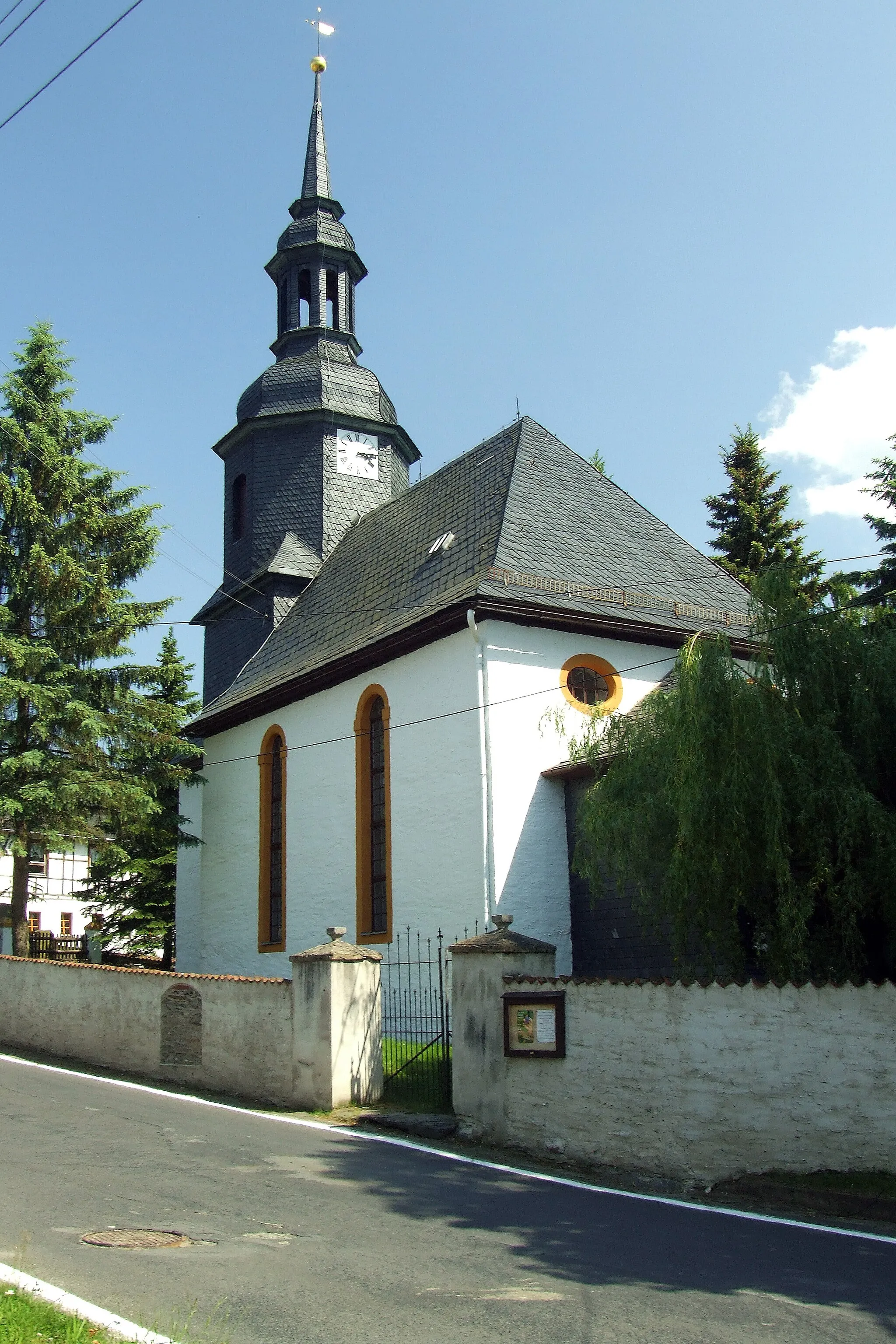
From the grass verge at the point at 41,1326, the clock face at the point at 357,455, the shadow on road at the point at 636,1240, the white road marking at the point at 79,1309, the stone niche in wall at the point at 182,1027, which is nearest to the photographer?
the grass verge at the point at 41,1326

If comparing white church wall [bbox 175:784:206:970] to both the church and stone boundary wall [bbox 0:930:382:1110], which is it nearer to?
the church

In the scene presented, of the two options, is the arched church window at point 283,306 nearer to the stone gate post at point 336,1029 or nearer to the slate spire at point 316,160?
the slate spire at point 316,160

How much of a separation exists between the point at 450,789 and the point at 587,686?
8.32 ft

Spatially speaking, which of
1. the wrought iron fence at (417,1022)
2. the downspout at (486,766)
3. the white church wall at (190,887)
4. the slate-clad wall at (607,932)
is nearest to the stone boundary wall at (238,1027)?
the wrought iron fence at (417,1022)

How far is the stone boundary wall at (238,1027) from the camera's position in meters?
11.9

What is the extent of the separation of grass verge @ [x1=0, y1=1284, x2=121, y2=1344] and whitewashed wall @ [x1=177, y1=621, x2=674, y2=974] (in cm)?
1070

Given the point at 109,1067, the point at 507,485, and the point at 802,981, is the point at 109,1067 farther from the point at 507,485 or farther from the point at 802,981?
the point at 507,485

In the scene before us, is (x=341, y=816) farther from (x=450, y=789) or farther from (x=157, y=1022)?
(x=157, y=1022)

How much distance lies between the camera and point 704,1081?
29.9ft

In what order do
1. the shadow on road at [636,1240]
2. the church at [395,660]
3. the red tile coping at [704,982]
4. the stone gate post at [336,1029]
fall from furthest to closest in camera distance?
the church at [395,660]
the stone gate post at [336,1029]
the red tile coping at [704,982]
the shadow on road at [636,1240]

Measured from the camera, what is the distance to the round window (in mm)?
16938

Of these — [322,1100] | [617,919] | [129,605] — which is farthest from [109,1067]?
A: [129,605]

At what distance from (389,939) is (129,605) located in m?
7.91

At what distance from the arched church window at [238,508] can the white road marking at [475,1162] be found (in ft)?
48.6
